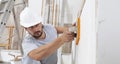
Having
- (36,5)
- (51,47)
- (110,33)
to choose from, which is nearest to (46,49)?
(51,47)

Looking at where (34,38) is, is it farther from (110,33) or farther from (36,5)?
(36,5)

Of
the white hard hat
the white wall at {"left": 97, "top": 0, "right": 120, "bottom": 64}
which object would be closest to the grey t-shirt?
the white hard hat

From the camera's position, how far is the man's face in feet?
4.90

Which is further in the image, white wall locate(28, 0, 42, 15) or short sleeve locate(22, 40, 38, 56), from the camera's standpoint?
white wall locate(28, 0, 42, 15)

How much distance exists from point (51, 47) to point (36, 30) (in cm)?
28

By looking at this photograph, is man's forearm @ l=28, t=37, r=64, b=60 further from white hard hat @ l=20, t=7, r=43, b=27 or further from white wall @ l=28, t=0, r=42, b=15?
white wall @ l=28, t=0, r=42, b=15

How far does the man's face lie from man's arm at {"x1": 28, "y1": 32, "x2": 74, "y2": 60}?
169 mm

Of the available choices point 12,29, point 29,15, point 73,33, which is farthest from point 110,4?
point 12,29

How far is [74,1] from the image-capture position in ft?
7.22

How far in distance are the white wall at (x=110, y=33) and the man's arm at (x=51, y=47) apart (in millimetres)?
347

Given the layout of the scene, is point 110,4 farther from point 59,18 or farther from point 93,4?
point 59,18

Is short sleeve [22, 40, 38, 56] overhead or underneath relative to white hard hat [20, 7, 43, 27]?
underneath

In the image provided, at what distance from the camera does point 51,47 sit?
127 cm

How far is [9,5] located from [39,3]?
4.19 ft
